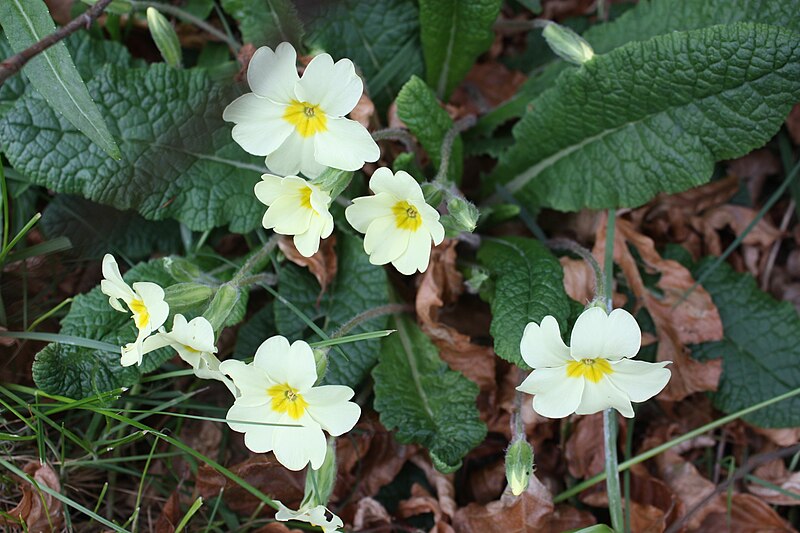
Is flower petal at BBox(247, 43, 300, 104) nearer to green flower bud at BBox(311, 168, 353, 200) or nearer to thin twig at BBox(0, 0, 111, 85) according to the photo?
green flower bud at BBox(311, 168, 353, 200)

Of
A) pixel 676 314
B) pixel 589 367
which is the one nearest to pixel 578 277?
pixel 676 314

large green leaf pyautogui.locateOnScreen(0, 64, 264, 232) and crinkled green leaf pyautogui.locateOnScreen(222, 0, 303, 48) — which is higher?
crinkled green leaf pyautogui.locateOnScreen(222, 0, 303, 48)

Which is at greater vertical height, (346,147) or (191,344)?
(346,147)

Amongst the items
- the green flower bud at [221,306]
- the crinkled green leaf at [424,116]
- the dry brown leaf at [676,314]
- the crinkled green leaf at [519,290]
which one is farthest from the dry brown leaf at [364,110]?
the dry brown leaf at [676,314]

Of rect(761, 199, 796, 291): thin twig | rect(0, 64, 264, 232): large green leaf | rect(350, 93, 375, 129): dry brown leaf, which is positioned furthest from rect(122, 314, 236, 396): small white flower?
rect(761, 199, 796, 291): thin twig

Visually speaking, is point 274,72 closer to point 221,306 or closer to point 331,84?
point 331,84

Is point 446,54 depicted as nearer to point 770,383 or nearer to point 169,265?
point 169,265
